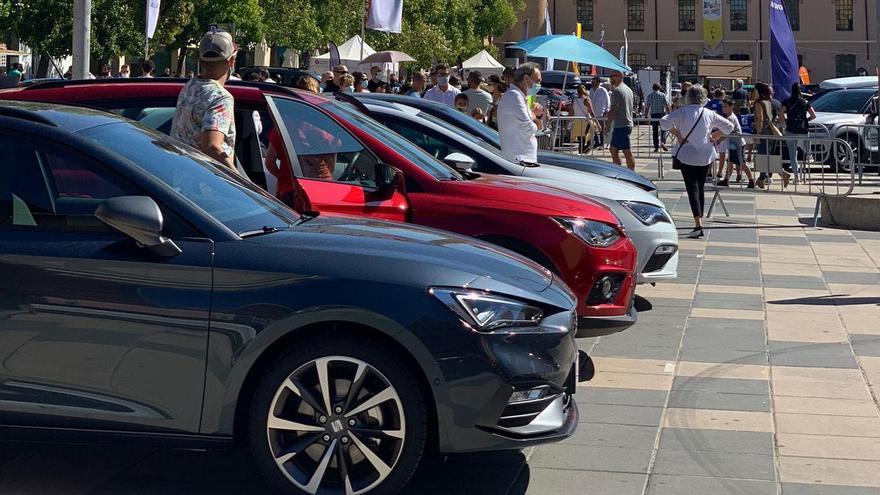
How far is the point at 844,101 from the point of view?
2731cm

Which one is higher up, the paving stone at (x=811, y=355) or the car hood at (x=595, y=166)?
the car hood at (x=595, y=166)

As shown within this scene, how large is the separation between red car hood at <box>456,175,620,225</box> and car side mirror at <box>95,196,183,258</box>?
10.7 ft

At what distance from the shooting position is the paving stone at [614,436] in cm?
650

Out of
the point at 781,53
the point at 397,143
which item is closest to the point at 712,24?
the point at 781,53

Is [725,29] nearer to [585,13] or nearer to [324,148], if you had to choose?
[585,13]

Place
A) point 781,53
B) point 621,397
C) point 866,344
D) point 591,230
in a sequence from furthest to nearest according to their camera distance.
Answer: point 781,53 < point 866,344 < point 591,230 < point 621,397

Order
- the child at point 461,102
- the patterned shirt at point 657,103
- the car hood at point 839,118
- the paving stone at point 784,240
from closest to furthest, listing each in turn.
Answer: the paving stone at point 784,240 → the child at point 461,102 → the car hood at point 839,118 → the patterned shirt at point 657,103

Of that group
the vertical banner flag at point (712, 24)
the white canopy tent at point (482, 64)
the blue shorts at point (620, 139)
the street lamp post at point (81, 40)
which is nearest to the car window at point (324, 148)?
the street lamp post at point (81, 40)

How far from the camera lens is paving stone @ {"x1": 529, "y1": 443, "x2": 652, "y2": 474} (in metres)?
6.10

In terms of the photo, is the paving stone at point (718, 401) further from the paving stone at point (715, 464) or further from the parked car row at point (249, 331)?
the parked car row at point (249, 331)

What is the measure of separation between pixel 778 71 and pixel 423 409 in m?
17.0

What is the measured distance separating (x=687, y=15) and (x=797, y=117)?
66802 millimetres

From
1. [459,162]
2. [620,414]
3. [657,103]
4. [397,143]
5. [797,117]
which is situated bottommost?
[620,414]

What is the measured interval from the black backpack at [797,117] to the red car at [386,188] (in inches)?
583
